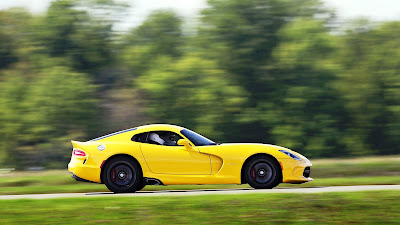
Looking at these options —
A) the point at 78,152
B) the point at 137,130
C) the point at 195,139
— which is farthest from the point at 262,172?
the point at 78,152

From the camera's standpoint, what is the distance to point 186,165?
40.6 feet

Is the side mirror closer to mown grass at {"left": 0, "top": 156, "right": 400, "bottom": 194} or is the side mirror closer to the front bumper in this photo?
the front bumper

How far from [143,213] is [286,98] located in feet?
119

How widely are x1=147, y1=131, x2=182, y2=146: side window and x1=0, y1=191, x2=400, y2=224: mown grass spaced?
206 cm

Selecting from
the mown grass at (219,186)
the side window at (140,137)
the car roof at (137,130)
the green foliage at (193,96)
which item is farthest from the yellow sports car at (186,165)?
the green foliage at (193,96)

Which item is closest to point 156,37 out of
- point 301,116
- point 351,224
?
point 301,116

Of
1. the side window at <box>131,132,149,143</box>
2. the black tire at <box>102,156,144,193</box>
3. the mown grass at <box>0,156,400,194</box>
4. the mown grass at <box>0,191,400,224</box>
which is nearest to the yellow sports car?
the black tire at <box>102,156,144,193</box>

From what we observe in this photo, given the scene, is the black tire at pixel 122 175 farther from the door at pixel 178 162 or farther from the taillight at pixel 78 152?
the taillight at pixel 78 152

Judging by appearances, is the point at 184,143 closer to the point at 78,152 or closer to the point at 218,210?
the point at 78,152

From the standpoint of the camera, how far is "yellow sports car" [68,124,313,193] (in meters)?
12.3

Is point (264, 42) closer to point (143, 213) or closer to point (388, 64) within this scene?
point (388, 64)

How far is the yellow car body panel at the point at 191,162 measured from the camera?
12289 mm

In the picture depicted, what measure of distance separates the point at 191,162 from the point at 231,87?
1299 inches

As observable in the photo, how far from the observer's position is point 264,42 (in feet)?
158
